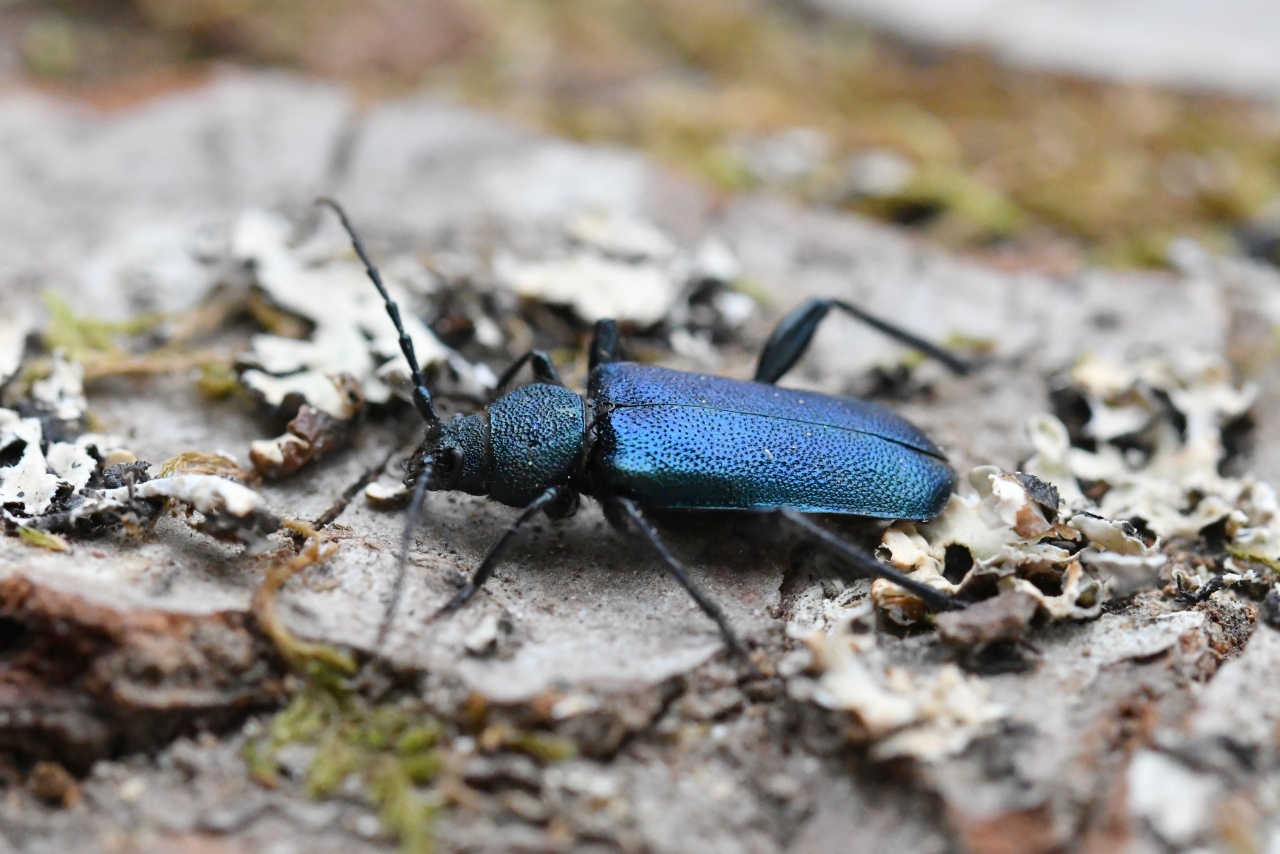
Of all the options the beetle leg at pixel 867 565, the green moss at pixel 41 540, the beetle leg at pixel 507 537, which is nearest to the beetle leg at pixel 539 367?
the beetle leg at pixel 507 537

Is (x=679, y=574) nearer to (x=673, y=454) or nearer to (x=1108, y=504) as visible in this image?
(x=673, y=454)

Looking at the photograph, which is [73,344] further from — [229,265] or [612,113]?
[612,113]

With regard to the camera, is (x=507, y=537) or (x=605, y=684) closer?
(x=605, y=684)

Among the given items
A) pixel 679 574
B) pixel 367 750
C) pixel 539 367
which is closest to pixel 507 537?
pixel 679 574

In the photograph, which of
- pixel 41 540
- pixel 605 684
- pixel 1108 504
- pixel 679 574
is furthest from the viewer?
pixel 1108 504

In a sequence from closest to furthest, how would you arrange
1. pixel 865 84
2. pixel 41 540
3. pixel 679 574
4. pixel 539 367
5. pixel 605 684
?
pixel 605 684 < pixel 41 540 < pixel 679 574 < pixel 539 367 < pixel 865 84

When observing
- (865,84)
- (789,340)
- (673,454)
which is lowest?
(673,454)

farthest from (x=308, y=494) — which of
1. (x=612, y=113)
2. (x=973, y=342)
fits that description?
(x=612, y=113)

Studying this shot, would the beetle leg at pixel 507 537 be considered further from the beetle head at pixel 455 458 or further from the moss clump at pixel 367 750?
the moss clump at pixel 367 750
